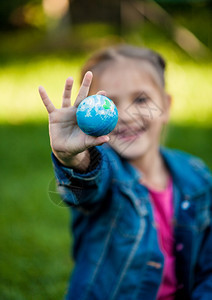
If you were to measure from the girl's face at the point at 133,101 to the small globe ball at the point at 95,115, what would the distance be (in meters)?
0.31

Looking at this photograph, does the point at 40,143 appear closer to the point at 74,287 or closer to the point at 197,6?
the point at 74,287

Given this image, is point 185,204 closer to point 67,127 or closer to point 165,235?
point 165,235

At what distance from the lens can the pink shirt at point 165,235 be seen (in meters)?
1.68

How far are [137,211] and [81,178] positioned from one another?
0.47 meters

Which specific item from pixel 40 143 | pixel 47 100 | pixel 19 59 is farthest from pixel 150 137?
pixel 19 59

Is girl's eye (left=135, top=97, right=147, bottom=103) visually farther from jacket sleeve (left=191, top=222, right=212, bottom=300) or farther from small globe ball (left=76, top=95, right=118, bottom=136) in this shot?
jacket sleeve (left=191, top=222, right=212, bottom=300)

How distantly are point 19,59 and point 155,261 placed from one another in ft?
18.5

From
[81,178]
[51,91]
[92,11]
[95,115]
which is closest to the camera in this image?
[95,115]

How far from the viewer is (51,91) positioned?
4.80 meters

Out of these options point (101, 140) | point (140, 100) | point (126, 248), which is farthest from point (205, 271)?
point (101, 140)

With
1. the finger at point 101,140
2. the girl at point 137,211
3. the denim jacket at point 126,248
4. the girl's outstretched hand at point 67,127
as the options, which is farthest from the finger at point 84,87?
the denim jacket at point 126,248

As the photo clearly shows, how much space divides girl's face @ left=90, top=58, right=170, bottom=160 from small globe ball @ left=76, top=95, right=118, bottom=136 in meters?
0.31

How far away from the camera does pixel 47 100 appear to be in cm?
112

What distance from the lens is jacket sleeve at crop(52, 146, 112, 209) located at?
46.7 inches
